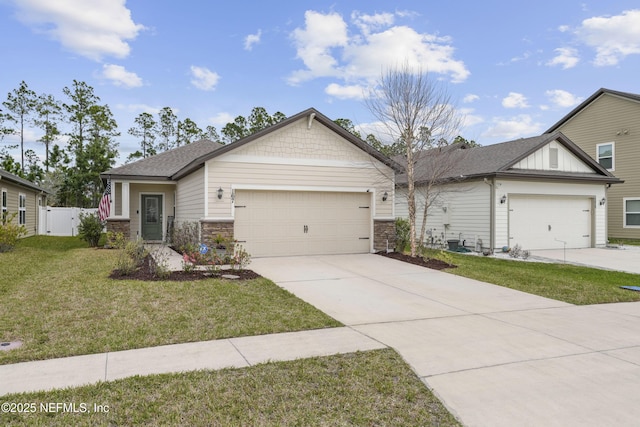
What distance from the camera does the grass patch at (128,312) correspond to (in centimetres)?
501

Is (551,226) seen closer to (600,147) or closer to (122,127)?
(600,147)

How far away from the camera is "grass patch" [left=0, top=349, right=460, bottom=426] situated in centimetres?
320

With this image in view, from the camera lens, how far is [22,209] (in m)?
20.3

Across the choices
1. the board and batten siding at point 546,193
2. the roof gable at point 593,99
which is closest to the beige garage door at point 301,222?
the board and batten siding at point 546,193

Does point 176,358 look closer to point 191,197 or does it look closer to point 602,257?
point 191,197

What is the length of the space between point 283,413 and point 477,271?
9005 millimetres

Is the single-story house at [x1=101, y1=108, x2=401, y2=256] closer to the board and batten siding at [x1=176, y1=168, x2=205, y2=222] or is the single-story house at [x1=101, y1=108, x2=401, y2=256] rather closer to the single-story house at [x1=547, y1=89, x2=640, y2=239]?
the board and batten siding at [x1=176, y1=168, x2=205, y2=222]

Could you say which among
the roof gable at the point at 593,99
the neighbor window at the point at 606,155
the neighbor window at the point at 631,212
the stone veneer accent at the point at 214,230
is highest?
the roof gable at the point at 593,99

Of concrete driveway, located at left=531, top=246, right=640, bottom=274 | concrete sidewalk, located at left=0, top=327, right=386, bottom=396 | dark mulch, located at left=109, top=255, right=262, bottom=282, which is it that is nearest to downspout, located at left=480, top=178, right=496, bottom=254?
concrete driveway, located at left=531, top=246, right=640, bottom=274

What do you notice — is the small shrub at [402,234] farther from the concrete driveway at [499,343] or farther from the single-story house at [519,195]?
the concrete driveway at [499,343]

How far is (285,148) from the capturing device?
43.4ft

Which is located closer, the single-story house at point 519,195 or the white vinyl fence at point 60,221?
the single-story house at point 519,195

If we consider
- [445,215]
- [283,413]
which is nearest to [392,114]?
[445,215]

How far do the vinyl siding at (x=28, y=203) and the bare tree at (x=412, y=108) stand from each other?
50.3 feet
